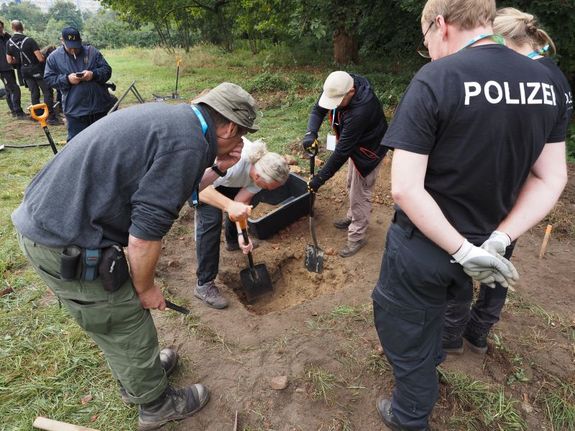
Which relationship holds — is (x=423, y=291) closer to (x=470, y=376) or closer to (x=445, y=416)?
(x=445, y=416)

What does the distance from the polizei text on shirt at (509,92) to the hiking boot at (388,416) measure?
169cm

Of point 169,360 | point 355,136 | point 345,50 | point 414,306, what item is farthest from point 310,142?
point 345,50

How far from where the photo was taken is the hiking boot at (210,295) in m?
3.22

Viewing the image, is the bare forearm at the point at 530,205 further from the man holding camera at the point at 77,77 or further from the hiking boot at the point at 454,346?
the man holding camera at the point at 77,77

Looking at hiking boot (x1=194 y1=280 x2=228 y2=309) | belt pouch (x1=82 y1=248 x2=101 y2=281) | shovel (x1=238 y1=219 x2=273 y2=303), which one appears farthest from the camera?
shovel (x1=238 y1=219 x2=273 y2=303)

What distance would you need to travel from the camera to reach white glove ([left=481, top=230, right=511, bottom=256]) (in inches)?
57.9

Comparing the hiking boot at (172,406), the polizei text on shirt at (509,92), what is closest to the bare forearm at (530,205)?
the polizei text on shirt at (509,92)

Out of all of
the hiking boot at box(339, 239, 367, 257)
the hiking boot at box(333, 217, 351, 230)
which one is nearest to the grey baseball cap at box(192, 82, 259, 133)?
the hiking boot at box(339, 239, 367, 257)

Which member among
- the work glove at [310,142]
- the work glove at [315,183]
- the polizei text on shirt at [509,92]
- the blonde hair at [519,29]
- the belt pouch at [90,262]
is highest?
the blonde hair at [519,29]

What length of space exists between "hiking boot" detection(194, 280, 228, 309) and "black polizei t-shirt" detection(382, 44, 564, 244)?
2.27 meters

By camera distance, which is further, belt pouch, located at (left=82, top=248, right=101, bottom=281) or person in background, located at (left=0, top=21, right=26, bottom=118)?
person in background, located at (left=0, top=21, right=26, bottom=118)

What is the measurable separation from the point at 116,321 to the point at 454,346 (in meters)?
2.14

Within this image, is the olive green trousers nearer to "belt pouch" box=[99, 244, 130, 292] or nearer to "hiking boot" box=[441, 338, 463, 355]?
"belt pouch" box=[99, 244, 130, 292]

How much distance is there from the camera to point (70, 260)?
5.27 feet
